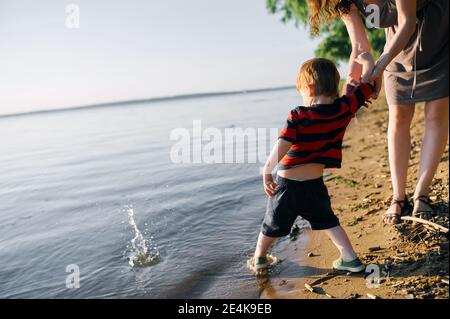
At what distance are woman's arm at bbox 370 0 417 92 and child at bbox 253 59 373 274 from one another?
7.2 inches

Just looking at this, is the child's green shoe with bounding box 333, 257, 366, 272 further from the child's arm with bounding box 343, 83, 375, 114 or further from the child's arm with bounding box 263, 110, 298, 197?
the child's arm with bounding box 343, 83, 375, 114

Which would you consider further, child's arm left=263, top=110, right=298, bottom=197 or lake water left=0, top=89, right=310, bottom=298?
lake water left=0, top=89, right=310, bottom=298

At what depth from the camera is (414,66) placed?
131 inches

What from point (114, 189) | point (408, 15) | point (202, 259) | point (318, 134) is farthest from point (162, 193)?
point (408, 15)

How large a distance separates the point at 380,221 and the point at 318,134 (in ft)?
4.21

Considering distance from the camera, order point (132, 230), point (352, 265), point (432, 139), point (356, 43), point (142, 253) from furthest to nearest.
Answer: point (132, 230)
point (142, 253)
point (356, 43)
point (432, 139)
point (352, 265)

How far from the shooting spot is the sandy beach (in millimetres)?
2752

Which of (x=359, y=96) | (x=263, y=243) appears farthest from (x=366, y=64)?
(x=263, y=243)

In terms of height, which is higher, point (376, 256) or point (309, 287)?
point (376, 256)

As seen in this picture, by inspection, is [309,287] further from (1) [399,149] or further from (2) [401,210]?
(1) [399,149]

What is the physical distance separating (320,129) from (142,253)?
2335 millimetres

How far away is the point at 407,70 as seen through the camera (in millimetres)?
3400

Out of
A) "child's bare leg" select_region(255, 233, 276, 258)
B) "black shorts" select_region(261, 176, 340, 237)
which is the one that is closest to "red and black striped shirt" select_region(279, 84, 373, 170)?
"black shorts" select_region(261, 176, 340, 237)

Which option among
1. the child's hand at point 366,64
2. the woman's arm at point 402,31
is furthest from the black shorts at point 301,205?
the woman's arm at point 402,31
